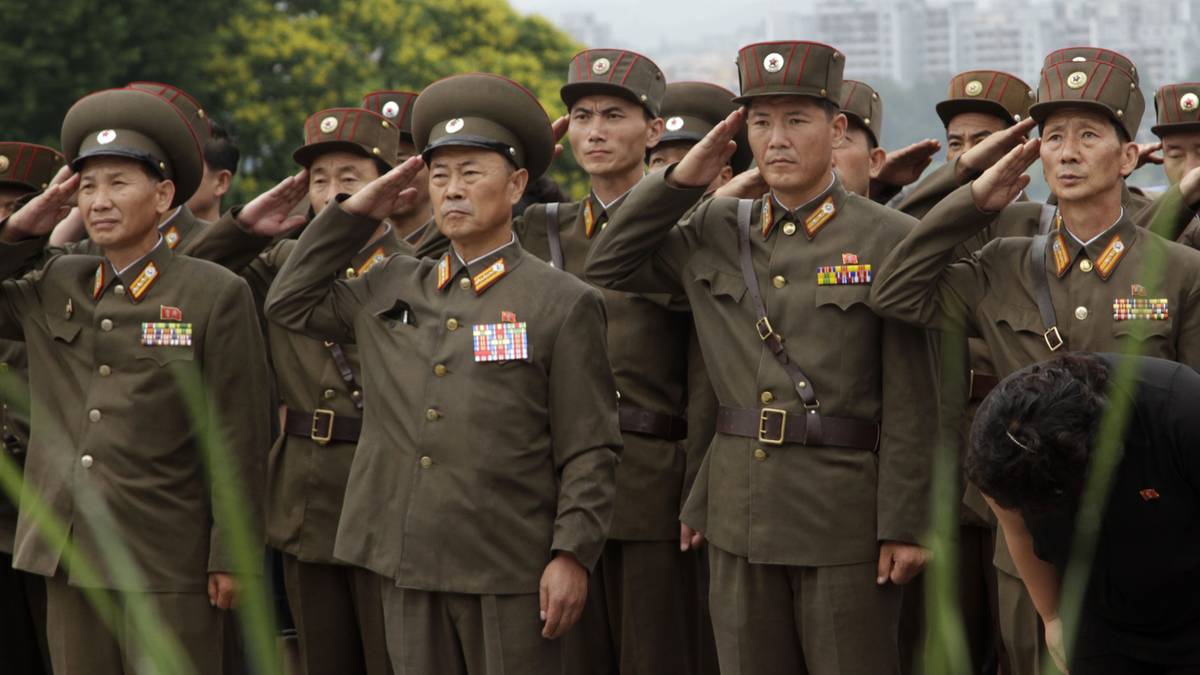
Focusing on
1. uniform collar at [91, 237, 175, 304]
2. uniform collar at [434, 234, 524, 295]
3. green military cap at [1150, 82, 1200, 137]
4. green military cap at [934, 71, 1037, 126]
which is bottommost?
uniform collar at [434, 234, 524, 295]

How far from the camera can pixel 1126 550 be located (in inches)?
140

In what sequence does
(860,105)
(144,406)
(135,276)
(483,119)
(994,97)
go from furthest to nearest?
1. (860,105)
2. (994,97)
3. (135,276)
4. (144,406)
5. (483,119)

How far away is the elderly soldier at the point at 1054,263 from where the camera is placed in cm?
472

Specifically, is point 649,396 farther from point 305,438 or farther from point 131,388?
point 131,388

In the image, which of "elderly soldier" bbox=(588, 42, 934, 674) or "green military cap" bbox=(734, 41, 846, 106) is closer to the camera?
"elderly soldier" bbox=(588, 42, 934, 674)

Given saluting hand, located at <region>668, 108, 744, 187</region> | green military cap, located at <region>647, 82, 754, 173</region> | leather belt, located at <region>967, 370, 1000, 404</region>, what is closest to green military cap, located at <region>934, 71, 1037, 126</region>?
green military cap, located at <region>647, 82, 754, 173</region>

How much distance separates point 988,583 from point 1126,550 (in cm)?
258

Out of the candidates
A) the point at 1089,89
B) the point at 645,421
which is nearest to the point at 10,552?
the point at 645,421

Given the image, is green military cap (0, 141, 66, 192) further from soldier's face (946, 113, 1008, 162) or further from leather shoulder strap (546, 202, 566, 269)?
soldier's face (946, 113, 1008, 162)

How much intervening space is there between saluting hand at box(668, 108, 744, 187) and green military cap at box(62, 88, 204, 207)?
164cm

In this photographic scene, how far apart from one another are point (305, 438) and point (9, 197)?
153 cm

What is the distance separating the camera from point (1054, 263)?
485 cm

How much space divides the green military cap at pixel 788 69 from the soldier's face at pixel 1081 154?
656 millimetres

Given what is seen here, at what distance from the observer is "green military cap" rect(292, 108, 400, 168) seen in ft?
21.0
